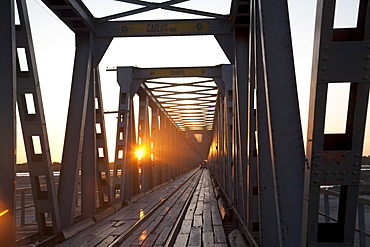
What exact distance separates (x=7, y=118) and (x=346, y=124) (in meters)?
5.00

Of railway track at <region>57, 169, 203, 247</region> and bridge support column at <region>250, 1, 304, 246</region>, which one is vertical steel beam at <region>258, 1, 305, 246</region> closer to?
bridge support column at <region>250, 1, 304, 246</region>

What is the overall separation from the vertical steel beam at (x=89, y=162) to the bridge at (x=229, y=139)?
3 centimetres

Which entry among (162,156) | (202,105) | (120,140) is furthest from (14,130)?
(202,105)

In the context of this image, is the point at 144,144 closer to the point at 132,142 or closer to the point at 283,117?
the point at 132,142

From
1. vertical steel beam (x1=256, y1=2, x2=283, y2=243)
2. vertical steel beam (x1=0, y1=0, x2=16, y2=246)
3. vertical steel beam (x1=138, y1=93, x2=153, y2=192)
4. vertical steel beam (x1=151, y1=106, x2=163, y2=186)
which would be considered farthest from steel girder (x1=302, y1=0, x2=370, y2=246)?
vertical steel beam (x1=151, y1=106, x2=163, y2=186)

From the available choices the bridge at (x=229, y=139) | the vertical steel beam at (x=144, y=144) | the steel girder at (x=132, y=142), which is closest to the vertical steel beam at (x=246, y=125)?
the bridge at (x=229, y=139)

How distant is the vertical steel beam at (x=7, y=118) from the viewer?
19.5 feet

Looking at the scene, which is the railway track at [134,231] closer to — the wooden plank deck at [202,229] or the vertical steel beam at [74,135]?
the wooden plank deck at [202,229]

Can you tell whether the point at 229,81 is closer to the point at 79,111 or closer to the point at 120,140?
the point at 120,140

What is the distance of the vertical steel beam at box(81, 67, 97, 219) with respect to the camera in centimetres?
1049

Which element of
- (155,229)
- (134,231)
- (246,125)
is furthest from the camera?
(155,229)

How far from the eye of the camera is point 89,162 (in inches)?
417

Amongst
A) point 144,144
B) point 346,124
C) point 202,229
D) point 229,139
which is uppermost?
point 346,124

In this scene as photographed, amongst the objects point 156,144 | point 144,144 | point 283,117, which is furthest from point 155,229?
point 156,144
